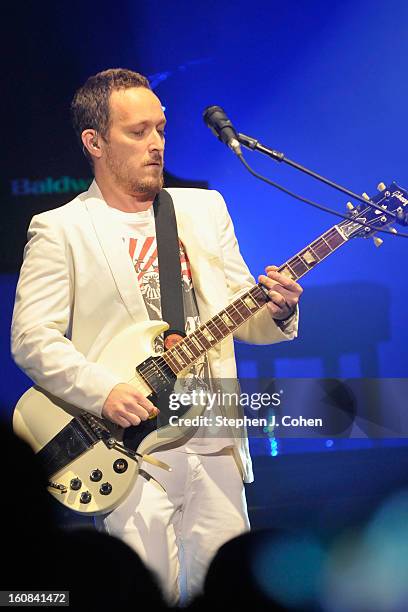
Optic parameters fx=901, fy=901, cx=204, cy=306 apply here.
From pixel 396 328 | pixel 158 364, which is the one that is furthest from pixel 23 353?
pixel 396 328

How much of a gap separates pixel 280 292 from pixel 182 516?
0.89m

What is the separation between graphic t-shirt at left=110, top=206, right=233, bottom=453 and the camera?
10.7ft

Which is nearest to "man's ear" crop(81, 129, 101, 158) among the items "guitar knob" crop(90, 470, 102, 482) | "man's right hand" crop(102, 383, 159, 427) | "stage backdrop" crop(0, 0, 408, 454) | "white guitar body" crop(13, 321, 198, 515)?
"white guitar body" crop(13, 321, 198, 515)

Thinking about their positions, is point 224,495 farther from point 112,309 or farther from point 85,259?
point 85,259

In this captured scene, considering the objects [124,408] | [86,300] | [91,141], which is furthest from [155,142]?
[124,408]

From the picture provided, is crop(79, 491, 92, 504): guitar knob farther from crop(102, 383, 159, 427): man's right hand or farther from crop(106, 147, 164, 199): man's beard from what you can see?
crop(106, 147, 164, 199): man's beard

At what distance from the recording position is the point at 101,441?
3.18 m

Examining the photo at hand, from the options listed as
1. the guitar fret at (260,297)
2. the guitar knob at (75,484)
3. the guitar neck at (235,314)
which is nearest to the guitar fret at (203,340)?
the guitar neck at (235,314)

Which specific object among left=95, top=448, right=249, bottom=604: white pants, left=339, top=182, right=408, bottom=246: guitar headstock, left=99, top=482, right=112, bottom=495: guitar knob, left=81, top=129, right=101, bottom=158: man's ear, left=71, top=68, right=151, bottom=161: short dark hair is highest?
left=71, top=68, right=151, bottom=161: short dark hair

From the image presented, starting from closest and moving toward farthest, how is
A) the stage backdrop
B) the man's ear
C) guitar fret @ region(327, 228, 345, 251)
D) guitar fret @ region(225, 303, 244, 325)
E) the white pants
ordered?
the white pants → guitar fret @ region(225, 303, 244, 325) → guitar fret @ region(327, 228, 345, 251) → the man's ear → the stage backdrop

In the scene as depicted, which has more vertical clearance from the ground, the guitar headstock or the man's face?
the man's face

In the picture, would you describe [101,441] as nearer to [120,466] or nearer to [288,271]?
[120,466]

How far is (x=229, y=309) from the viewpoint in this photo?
132 inches

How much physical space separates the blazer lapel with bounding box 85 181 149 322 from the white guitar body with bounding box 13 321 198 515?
0.09m
